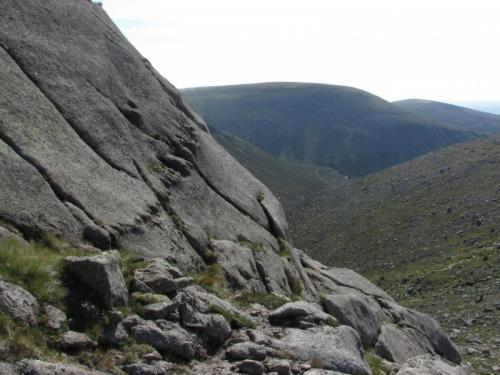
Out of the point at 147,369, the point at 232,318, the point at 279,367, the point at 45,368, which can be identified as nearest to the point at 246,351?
the point at 279,367

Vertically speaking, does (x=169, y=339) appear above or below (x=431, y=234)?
above

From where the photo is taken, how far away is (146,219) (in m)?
22.1

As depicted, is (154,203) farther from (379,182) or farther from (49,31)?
(379,182)

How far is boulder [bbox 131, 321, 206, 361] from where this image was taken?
47.2ft

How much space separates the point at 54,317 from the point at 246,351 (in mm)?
5513

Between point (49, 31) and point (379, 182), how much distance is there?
13520 cm

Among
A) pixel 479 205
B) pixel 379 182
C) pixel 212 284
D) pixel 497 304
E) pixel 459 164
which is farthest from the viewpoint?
pixel 379 182

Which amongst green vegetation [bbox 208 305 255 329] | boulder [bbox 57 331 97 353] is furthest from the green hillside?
boulder [bbox 57 331 97 353]

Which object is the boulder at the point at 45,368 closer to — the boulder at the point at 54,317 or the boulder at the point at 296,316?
the boulder at the point at 54,317

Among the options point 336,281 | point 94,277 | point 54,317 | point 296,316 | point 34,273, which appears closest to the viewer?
point 54,317

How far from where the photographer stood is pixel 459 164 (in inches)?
5443

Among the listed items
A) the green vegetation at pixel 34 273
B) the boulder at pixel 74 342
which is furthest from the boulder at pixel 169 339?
the green vegetation at pixel 34 273

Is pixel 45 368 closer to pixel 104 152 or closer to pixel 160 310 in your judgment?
pixel 160 310

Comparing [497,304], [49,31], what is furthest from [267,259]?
[497,304]
